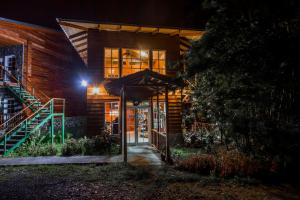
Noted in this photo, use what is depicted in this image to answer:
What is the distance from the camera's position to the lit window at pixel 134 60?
47.1 feet

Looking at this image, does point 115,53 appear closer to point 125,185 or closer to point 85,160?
point 85,160

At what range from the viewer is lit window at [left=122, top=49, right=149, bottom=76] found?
47.1 feet

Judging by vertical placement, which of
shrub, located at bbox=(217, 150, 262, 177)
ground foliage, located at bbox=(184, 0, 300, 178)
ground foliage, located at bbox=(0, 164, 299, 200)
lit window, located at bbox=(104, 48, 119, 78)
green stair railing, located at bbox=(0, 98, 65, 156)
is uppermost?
lit window, located at bbox=(104, 48, 119, 78)

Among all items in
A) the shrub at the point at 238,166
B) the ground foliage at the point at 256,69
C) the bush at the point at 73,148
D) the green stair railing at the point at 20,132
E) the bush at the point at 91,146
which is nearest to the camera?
the ground foliage at the point at 256,69

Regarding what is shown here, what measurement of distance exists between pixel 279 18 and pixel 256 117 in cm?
376

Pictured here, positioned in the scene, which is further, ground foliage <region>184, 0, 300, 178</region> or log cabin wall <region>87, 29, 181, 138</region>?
log cabin wall <region>87, 29, 181, 138</region>

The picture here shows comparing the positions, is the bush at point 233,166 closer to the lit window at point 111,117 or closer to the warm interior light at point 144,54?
the lit window at point 111,117

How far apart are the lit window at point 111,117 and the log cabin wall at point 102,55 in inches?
10.5

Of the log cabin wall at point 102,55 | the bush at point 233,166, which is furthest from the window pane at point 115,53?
the bush at point 233,166

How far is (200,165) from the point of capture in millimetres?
8016

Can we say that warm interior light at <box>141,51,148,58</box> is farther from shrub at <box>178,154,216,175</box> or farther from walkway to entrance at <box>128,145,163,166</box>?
shrub at <box>178,154,216,175</box>

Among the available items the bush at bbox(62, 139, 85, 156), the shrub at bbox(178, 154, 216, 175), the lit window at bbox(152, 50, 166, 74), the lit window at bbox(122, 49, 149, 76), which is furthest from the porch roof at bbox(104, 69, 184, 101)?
the lit window at bbox(152, 50, 166, 74)

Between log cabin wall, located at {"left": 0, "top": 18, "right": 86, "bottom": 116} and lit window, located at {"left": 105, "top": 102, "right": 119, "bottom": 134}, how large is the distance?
21.0 ft

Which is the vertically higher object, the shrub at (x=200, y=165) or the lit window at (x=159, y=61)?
the lit window at (x=159, y=61)
